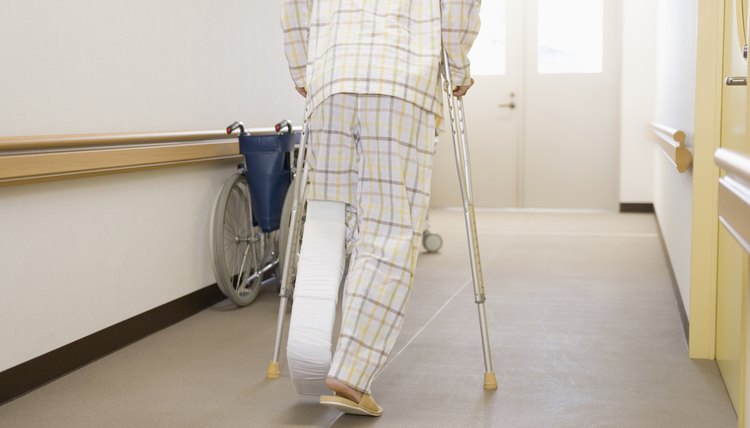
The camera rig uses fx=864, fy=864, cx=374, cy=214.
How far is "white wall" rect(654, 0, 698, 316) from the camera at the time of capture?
3.53 metres

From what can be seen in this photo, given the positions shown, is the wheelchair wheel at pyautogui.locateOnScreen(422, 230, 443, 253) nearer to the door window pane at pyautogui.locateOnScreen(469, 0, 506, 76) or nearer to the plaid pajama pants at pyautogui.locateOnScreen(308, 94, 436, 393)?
the door window pane at pyautogui.locateOnScreen(469, 0, 506, 76)

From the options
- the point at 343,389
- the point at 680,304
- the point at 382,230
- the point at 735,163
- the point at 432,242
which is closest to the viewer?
the point at 735,163

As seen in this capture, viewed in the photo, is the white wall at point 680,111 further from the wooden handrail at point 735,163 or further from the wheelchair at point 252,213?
the wooden handrail at point 735,163

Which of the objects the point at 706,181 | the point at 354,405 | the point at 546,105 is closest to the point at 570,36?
the point at 546,105

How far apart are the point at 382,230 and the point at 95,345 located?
1379 mm

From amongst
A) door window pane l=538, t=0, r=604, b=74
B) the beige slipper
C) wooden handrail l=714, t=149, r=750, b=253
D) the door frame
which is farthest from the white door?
wooden handrail l=714, t=149, r=750, b=253

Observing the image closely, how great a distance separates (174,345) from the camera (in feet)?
11.3

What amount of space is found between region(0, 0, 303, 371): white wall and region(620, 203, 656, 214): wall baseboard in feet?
13.8

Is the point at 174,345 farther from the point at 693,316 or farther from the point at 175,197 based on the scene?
the point at 693,316

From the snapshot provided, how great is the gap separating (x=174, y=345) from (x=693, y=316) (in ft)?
6.47

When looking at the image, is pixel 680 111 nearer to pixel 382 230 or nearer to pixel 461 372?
pixel 461 372

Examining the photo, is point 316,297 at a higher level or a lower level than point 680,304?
higher

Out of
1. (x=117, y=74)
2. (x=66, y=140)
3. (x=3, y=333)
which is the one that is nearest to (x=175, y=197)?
(x=117, y=74)

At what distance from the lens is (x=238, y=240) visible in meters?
4.18
